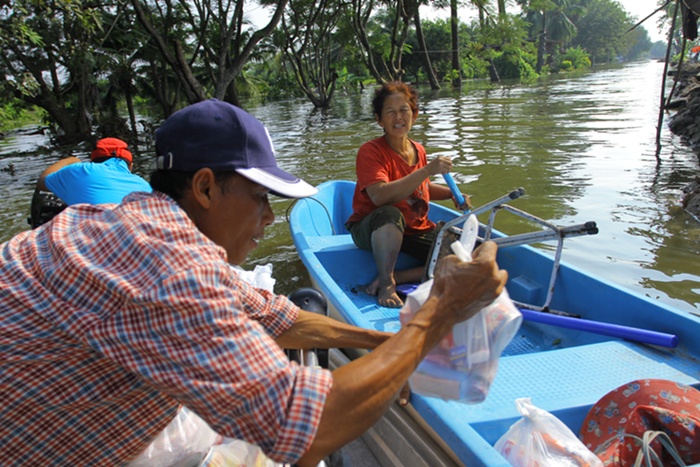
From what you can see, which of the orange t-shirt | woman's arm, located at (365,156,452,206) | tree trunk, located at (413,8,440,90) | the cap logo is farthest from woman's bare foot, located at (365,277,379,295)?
tree trunk, located at (413,8,440,90)

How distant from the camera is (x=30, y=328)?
3.45ft

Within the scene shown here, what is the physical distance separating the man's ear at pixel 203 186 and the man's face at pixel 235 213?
1cm

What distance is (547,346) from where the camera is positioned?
323cm

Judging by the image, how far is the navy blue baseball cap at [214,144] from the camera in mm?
1268

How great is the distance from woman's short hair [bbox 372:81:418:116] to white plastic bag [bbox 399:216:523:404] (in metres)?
2.67

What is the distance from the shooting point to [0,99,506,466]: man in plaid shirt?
0.97m

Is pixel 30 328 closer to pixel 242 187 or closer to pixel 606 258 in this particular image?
pixel 242 187

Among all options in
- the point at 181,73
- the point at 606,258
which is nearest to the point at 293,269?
the point at 606,258

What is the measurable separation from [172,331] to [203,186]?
43 centimetres

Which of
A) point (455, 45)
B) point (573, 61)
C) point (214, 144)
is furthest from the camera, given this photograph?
point (573, 61)

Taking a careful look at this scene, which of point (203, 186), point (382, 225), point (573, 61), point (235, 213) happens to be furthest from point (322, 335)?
point (573, 61)

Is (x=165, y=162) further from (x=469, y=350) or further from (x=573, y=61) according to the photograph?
(x=573, y=61)

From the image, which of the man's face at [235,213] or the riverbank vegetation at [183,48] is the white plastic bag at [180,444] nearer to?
the man's face at [235,213]

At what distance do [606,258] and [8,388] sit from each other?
16.3 ft
